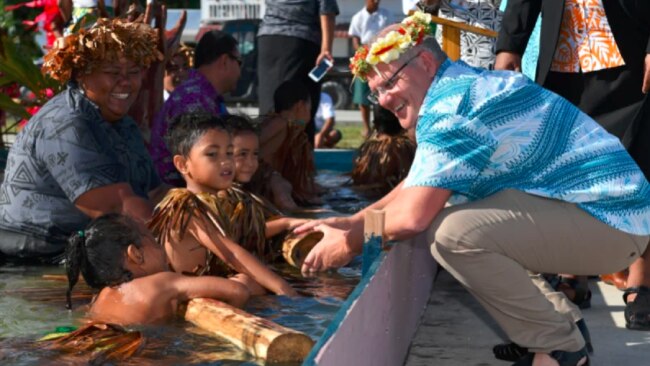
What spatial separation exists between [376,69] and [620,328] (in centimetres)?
173

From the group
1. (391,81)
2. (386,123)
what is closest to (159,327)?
(391,81)

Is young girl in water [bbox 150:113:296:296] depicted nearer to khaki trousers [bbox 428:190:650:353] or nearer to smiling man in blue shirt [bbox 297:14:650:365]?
smiling man in blue shirt [bbox 297:14:650:365]

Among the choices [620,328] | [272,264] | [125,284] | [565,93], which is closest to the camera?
[125,284]

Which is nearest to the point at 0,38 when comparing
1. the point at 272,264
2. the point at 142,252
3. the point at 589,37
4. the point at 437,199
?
the point at 272,264

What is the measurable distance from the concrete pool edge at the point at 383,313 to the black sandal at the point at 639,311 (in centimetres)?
88

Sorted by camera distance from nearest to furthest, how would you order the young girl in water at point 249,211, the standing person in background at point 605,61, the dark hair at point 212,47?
the standing person in background at point 605,61
the young girl in water at point 249,211
the dark hair at point 212,47

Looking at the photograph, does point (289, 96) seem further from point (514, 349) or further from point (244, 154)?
point (514, 349)

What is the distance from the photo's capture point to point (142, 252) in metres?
4.75

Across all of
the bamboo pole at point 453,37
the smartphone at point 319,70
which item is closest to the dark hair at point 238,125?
the bamboo pole at point 453,37

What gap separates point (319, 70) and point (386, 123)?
26.1 inches

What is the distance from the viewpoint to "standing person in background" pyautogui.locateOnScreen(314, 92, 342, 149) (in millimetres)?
14203

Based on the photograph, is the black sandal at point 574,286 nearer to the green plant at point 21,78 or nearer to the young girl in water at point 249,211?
the young girl in water at point 249,211

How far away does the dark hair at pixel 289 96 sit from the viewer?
8.22m

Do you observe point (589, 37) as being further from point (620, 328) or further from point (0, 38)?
point (0, 38)
